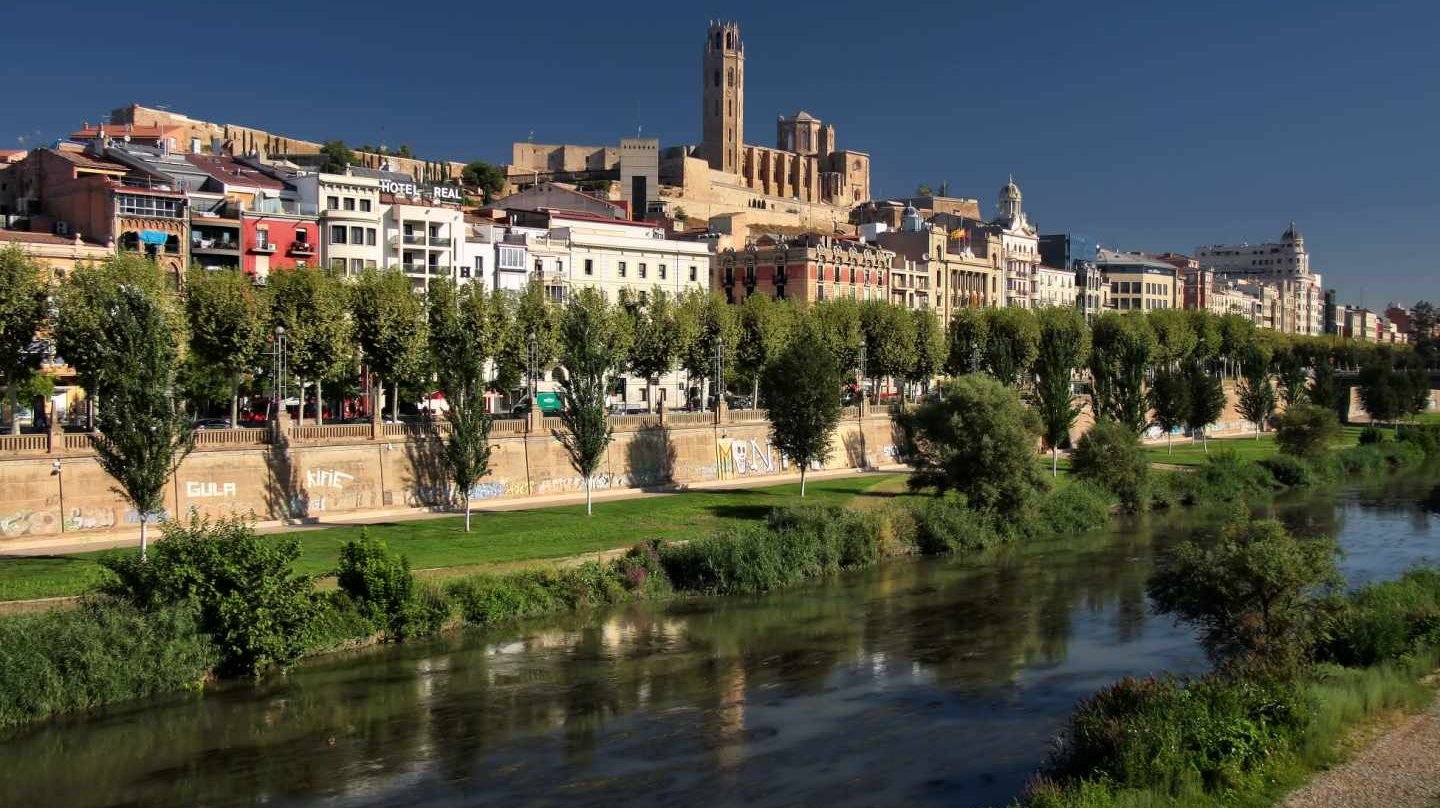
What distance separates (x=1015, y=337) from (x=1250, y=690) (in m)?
78.5

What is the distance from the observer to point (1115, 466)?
77.7m

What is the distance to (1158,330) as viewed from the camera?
132m

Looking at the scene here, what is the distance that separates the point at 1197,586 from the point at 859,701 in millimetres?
10079

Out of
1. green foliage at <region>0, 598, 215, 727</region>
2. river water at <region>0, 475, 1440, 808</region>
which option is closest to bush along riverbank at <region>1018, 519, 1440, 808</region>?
river water at <region>0, 475, 1440, 808</region>

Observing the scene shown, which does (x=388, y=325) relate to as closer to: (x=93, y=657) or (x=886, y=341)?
(x=93, y=657)

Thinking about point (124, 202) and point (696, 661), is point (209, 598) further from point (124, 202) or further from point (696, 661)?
point (124, 202)

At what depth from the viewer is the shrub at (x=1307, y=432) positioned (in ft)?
318

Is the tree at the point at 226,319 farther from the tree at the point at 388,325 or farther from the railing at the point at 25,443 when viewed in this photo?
the railing at the point at 25,443

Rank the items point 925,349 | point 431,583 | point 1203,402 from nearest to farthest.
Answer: point 431,583 < point 925,349 < point 1203,402

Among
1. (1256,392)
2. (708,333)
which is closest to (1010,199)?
(1256,392)

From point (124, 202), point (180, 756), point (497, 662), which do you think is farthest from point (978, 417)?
point (124, 202)

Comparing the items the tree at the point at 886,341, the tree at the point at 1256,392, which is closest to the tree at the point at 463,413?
the tree at the point at 886,341

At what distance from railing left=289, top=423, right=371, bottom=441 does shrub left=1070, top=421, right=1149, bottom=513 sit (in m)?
42.1

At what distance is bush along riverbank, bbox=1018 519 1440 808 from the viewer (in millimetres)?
27359
